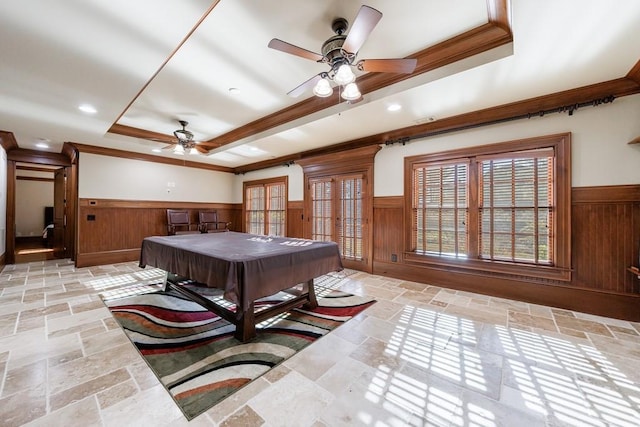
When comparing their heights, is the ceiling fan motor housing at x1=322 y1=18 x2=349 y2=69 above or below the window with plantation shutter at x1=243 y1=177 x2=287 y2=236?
above

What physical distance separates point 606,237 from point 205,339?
176 inches

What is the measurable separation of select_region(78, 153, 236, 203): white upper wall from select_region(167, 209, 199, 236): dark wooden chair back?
38 cm

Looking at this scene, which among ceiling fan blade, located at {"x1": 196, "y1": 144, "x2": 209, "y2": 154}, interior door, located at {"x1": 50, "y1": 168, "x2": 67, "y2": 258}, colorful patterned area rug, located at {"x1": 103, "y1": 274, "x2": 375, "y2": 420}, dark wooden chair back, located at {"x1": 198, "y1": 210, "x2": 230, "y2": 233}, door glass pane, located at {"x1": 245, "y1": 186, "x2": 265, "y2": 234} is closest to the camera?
colorful patterned area rug, located at {"x1": 103, "y1": 274, "x2": 375, "y2": 420}

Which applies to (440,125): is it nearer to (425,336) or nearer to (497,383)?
(425,336)

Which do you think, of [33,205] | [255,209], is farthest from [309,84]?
[33,205]

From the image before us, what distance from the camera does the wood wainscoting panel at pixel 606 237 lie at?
8.98 feet

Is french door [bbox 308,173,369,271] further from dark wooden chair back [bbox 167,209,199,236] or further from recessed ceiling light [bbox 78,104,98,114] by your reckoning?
recessed ceiling light [bbox 78,104,98,114]

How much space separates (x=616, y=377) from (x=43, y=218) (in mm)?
14441

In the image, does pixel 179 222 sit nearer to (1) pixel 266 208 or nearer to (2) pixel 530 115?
(1) pixel 266 208

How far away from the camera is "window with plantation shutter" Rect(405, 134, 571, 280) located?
3.09 meters

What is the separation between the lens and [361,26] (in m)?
1.69

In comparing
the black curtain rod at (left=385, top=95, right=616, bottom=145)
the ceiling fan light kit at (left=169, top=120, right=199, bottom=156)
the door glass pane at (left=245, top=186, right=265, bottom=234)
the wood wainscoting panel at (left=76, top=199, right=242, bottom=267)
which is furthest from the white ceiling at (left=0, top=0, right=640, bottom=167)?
the door glass pane at (left=245, top=186, right=265, bottom=234)

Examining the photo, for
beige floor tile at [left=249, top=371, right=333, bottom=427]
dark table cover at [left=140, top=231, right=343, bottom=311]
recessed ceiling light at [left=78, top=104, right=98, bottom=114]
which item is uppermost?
recessed ceiling light at [left=78, top=104, right=98, bottom=114]

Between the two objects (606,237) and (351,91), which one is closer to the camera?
(351,91)
